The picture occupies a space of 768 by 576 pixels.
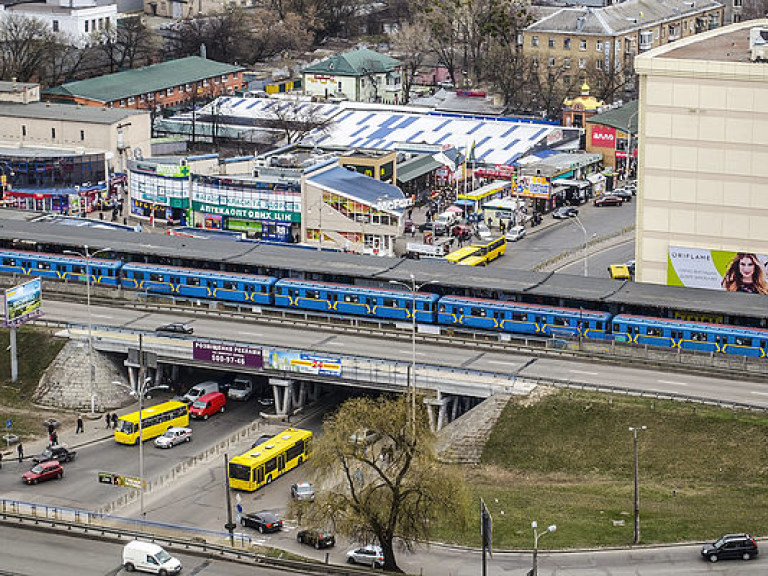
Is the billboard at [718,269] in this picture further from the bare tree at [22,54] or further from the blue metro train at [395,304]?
the bare tree at [22,54]

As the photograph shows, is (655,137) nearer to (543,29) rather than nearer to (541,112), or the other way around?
(541,112)

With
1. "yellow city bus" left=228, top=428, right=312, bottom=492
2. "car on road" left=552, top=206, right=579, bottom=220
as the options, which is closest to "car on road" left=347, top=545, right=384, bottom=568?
"yellow city bus" left=228, top=428, right=312, bottom=492

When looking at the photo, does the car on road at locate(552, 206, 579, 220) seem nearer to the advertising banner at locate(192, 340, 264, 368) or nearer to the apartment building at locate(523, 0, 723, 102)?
the apartment building at locate(523, 0, 723, 102)

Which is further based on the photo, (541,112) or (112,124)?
(541,112)

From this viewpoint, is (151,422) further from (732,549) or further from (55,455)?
(732,549)

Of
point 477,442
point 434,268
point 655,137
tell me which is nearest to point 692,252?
point 655,137

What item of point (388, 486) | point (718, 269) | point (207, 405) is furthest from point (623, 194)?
point (388, 486)
